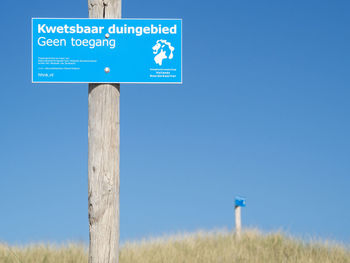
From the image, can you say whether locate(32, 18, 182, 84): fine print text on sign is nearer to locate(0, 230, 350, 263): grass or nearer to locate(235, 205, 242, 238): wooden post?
locate(0, 230, 350, 263): grass

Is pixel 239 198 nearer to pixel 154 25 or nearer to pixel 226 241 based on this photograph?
pixel 226 241

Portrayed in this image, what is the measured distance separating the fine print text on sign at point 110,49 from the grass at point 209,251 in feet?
13.9

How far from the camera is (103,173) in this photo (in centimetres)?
562

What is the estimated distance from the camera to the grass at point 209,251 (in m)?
8.96

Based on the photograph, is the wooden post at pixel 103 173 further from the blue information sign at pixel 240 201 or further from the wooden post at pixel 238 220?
the wooden post at pixel 238 220

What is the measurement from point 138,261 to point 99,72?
4686 millimetres

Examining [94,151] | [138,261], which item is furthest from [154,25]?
[138,261]

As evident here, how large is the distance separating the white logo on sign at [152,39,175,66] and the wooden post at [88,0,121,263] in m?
0.69

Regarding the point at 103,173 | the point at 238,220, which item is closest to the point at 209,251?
the point at 238,220

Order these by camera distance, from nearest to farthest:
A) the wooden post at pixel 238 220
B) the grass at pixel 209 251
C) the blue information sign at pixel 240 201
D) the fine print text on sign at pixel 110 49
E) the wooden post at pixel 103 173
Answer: the wooden post at pixel 103 173
the fine print text on sign at pixel 110 49
the grass at pixel 209 251
the blue information sign at pixel 240 201
the wooden post at pixel 238 220

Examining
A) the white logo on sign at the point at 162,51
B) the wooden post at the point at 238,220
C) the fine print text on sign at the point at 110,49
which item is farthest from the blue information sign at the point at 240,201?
the white logo on sign at the point at 162,51

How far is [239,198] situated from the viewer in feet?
35.2

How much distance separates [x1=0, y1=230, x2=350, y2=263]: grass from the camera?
896 centimetres

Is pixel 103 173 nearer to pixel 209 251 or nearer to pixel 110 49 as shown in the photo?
pixel 110 49
